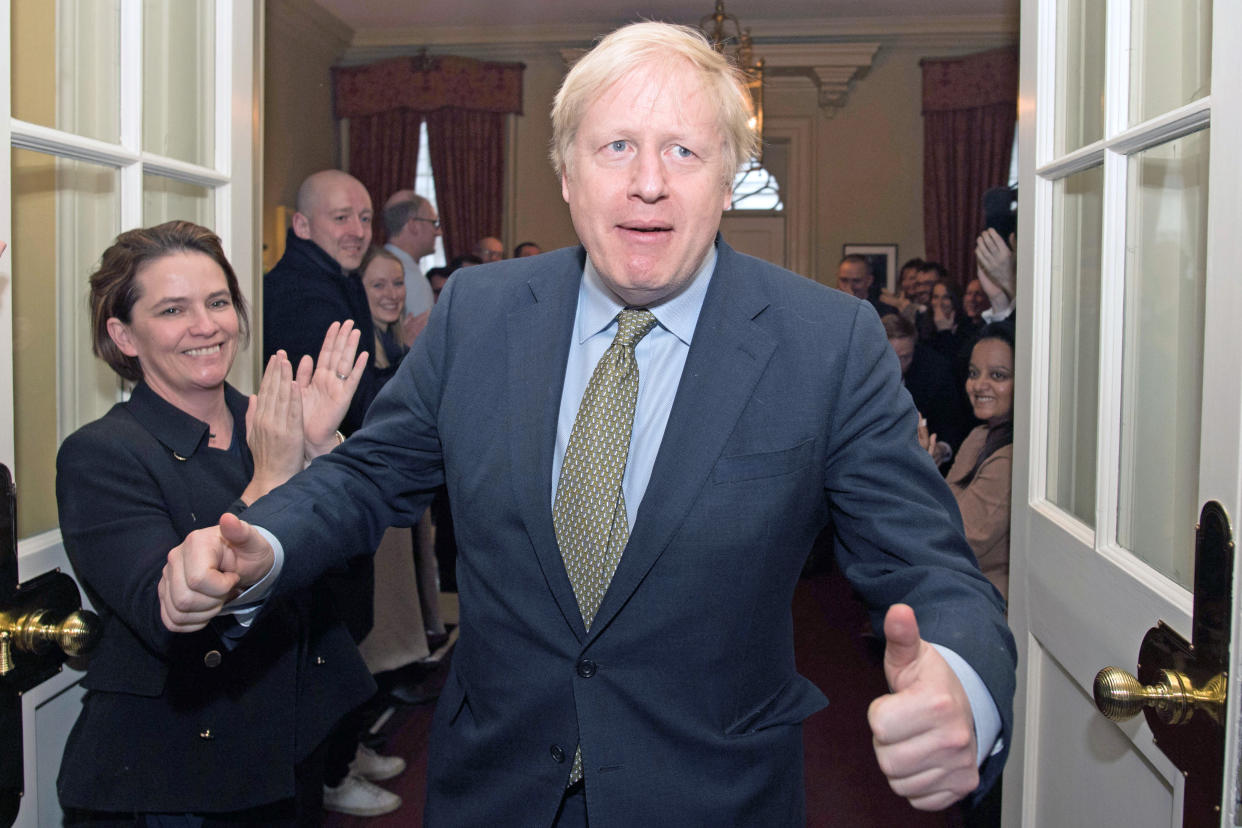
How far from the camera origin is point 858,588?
1.18 meters

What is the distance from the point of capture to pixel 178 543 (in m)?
1.57

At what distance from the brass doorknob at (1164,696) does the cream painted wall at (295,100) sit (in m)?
6.35

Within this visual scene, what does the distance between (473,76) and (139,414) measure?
23.6 ft

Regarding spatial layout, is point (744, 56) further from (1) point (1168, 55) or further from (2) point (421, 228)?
(1) point (1168, 55)

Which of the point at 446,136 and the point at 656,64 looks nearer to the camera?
the point at 656,64

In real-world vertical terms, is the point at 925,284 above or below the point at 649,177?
above

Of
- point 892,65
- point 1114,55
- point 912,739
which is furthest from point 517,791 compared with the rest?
point 892,65

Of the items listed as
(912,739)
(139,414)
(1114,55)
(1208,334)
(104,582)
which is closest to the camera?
(912,739)

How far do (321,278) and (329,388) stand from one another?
50.4 inches

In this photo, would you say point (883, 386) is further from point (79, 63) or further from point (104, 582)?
point (79, 63)

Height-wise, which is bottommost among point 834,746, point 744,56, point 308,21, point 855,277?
point 834,746

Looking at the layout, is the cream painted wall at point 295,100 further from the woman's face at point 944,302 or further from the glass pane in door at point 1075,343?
the glass pane in door at point 1075,343

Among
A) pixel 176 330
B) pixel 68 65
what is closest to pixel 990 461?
pixel 176 330

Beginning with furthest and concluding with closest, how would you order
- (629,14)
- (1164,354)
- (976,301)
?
(629,14) < (976,301) < (1164,354)
